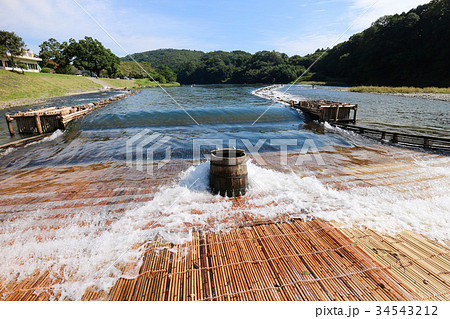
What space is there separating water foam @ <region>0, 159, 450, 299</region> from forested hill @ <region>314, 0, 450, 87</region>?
61.7 meters

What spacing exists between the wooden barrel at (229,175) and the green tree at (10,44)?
57867 millimetres

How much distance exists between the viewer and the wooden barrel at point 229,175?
5148mm

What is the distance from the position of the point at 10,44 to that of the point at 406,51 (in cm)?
9616

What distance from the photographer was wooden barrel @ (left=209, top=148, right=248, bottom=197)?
16.9 ft

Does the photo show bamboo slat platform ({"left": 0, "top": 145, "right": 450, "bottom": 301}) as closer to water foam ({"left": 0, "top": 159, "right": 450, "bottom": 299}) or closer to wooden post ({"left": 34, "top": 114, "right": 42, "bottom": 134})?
water foam ({"left": 0, "top": 159, "right": 450, "bottom": 299})

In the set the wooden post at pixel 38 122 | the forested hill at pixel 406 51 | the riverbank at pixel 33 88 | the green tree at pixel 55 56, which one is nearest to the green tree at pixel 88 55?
the green tree at pixel 55 56

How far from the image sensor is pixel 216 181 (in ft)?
17.7

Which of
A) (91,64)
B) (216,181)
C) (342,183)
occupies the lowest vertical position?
(342,183)

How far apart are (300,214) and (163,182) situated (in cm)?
394

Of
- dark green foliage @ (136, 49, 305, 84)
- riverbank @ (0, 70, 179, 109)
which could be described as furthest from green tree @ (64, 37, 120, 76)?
dark green foliage @ (136, 49, 305, 84)

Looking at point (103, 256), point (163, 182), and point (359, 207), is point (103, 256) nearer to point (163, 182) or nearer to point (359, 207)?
point (163, 182)

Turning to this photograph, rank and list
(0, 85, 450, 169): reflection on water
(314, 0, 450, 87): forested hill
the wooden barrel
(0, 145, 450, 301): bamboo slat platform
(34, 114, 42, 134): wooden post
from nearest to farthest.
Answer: (0, 145, 450, 301): bamboo slat platform < the wooden barrel < (0, 85, 450, 169): reflection on water < (34, 114, 42, 134): wooden post < (314, 0, 450, 87): forested hill

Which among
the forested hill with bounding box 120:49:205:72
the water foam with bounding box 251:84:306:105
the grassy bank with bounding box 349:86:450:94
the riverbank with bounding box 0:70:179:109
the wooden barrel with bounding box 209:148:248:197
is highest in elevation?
the forested hill with bounding box 120:49:205:72

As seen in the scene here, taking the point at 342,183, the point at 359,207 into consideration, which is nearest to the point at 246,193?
the point at 359,207
